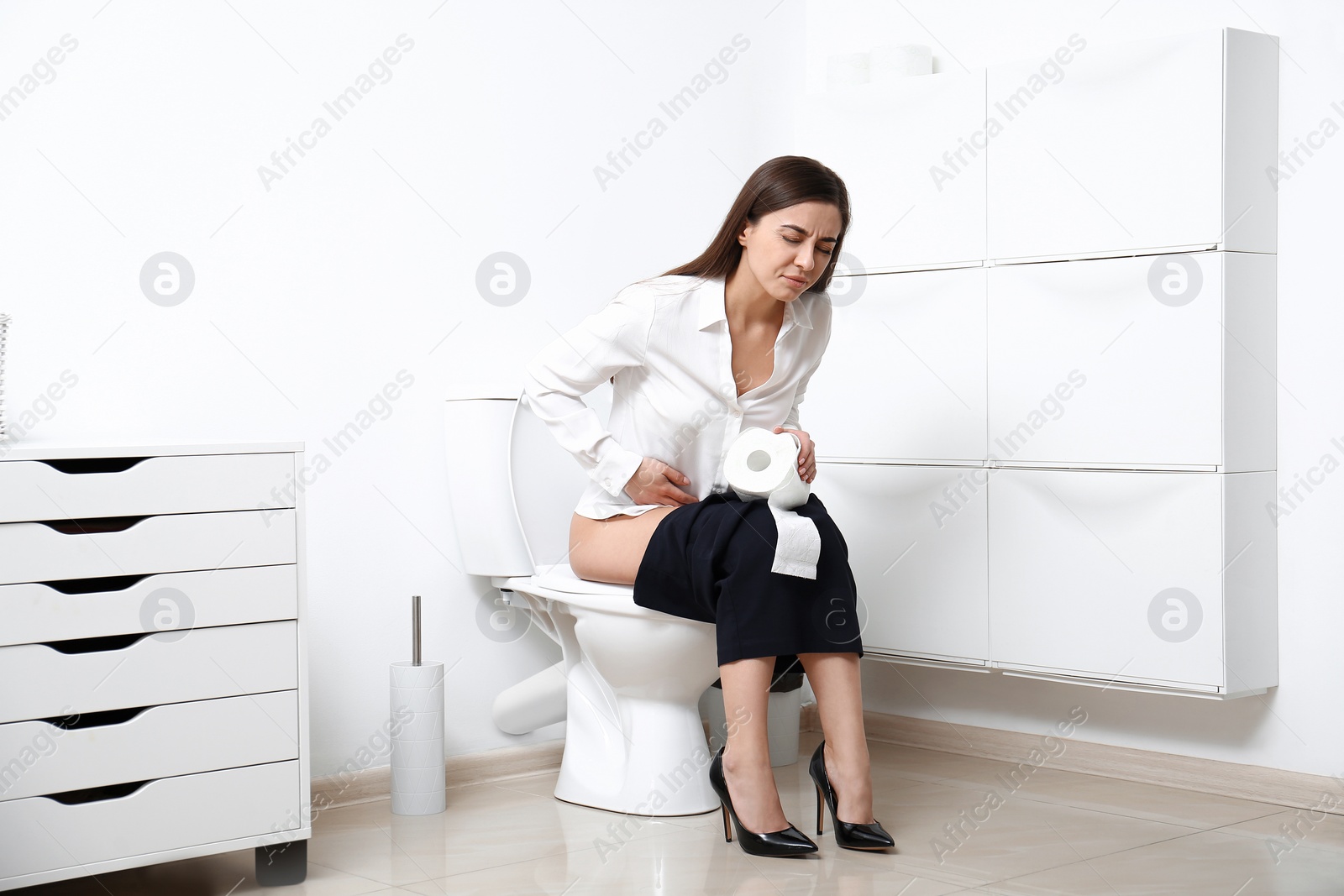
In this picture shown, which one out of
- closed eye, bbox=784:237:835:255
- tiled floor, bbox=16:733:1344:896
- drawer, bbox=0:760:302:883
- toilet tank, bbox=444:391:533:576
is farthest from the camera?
toilet tank, bbox=444:391:533:576

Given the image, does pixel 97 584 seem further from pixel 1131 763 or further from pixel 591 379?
pixel 1131 763

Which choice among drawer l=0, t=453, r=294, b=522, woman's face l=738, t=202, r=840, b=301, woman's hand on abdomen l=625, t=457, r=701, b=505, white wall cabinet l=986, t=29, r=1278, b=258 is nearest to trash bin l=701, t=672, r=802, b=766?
woman's hand on abdomen l=625, t=457, r=701, b=505

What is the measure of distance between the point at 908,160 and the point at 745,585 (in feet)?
3.49

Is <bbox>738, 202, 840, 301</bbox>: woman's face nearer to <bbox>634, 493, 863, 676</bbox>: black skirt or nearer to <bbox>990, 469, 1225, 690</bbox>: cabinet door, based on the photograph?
<bbox>634, 493, 863, 676</bbox>: black skirt

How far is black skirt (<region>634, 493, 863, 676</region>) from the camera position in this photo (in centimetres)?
186

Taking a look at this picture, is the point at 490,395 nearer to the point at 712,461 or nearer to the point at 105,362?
the point at 712,461

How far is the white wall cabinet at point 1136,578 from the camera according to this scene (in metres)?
2.13

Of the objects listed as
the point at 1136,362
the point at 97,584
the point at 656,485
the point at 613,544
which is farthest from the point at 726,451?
the point at 97,584

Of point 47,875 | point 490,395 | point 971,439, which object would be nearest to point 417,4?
point 490,395

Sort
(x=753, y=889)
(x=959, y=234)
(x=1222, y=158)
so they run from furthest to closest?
(x=959, y=234)
(x=1222, y=158)
(x=753, y=889)

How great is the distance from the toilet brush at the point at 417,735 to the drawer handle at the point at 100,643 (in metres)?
0.54

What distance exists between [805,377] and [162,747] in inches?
46.9

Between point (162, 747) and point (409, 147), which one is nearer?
point (162, 747)

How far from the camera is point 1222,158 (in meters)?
2.11
